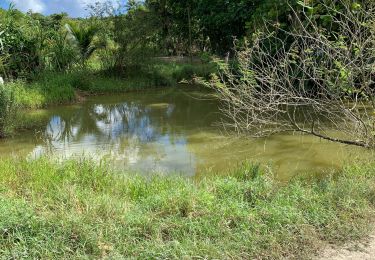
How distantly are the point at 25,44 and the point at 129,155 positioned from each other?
9.17m

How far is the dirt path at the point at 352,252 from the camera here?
3748 millimetres

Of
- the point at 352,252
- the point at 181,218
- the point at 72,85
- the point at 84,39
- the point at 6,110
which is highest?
the point at 84,39

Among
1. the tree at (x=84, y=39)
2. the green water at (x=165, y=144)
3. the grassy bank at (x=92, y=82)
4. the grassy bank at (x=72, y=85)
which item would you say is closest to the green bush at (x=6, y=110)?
the grassy bank at (x=72, y=85)

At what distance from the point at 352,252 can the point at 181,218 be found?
5.04 feet

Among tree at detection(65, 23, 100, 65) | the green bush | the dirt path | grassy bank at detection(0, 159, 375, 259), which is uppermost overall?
tree at detection(65, 23, 100, 65)

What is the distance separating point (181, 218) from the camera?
425 centimetres

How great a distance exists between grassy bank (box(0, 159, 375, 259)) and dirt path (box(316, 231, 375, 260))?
0.11m

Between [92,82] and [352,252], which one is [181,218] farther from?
[92,82]

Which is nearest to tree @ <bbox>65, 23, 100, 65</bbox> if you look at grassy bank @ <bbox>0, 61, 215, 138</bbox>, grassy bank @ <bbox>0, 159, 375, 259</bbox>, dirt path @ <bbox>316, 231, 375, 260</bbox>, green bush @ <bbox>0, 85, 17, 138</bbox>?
grassy bank @ <bbox>0, 61, 215, 138</bbox>

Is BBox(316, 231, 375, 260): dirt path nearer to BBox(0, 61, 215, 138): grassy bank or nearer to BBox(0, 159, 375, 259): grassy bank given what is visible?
BBox(0, 159, 375, 259): grassy bank

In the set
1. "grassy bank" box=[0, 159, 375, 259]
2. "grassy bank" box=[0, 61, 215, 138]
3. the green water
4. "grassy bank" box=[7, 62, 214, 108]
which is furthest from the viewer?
"grassy bank" box=[7, 62, 214, 108]

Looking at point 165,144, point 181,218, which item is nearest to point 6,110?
point 165,144

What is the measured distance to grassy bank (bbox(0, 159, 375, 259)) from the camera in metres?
3.68

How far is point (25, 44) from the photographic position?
15.4 meters
